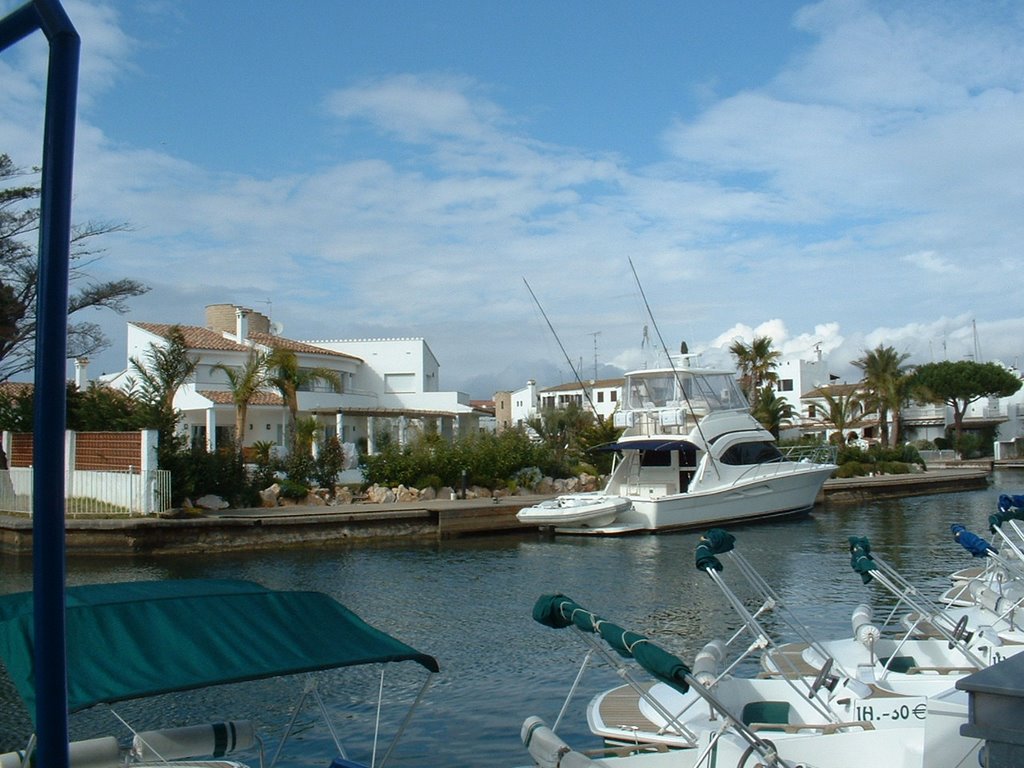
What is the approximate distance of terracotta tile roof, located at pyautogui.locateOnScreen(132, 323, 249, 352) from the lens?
47000mm

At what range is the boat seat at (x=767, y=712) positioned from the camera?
9680mm

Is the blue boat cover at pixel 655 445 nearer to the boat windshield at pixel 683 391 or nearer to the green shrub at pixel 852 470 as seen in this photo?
the boat windshield at pixel 683 391

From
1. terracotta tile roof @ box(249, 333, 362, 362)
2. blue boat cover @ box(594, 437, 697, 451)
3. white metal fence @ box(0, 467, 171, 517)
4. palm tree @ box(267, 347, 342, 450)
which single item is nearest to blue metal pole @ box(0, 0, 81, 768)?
white metal fence @ box(0, 467, 171, 517)

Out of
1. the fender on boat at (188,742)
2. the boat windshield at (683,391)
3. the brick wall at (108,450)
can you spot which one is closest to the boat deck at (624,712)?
the fender on boat at (188,742)

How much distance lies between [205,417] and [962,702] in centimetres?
4067

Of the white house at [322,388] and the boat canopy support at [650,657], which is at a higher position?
the white house at [322,388]

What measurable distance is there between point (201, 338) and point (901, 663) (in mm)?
42565

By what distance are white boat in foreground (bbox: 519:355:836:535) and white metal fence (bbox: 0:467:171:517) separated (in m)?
10.5

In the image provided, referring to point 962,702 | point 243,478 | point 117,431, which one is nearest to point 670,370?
point 243,478

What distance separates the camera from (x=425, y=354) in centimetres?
5719

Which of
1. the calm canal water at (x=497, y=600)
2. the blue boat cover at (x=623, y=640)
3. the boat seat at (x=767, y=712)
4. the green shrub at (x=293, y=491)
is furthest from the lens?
the green shrub at (x=293, y=491)

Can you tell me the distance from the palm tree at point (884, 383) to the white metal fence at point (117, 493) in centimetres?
5055

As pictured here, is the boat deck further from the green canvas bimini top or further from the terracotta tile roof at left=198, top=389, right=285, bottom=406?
the terracotta tile roof at left=198, top=389, right=285, bottom=406

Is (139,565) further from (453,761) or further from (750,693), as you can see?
(750,693)
